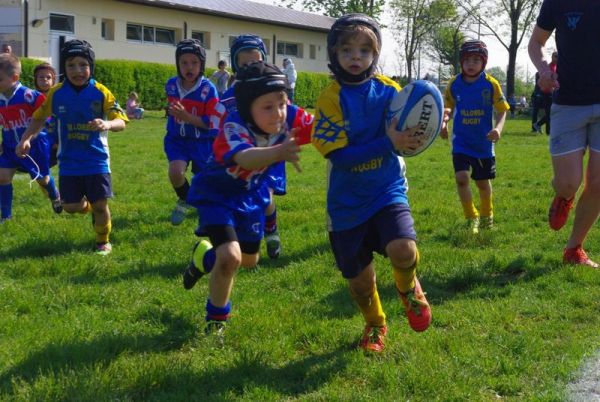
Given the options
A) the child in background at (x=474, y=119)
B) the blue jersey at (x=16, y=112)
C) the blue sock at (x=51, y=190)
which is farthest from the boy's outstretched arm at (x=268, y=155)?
the blue sock at (x=51, y=190)

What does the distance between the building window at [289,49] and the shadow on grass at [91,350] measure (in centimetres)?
4422

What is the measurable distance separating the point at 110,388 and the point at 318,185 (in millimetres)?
7675

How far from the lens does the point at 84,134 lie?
21.7 ft

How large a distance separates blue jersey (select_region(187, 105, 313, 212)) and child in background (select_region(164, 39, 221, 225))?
2527 mm

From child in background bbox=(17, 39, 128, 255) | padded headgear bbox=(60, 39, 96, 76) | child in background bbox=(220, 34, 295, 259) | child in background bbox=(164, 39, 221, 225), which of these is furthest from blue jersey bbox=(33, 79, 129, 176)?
child in background bbox=(220, 34, 295, 259)

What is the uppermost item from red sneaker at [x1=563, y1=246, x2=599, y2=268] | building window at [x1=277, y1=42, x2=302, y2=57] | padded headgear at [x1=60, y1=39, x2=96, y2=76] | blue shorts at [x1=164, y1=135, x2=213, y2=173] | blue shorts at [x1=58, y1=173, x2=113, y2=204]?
building window at [x1=277, y1=42, x2=302, y2=57]

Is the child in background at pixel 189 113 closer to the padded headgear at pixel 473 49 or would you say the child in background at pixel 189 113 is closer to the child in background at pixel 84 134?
the child in background at pixel 84 134

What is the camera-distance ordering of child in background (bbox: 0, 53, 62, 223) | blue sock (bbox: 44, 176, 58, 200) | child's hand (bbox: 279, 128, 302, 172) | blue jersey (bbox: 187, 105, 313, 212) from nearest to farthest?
child's hand (bbox: 279, 128, 302, 172) < blue jersey (bbox: 187, 105, 313, 212) < child in background (bbox: 0, 53, 62, 223) < blue sock (bbox: 44, 176, 58, 200)

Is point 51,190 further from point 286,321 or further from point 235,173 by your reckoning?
point 235,173

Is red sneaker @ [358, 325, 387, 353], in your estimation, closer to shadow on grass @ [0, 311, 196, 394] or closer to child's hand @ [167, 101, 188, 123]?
shadow on grass @ [0, 311, 196, 394]

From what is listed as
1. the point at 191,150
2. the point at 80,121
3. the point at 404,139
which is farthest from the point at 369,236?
the point at 191,150

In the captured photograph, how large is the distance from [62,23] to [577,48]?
32.0 meters

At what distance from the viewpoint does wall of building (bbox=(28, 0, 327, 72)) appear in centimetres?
3222

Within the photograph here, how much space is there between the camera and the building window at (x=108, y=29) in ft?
118
